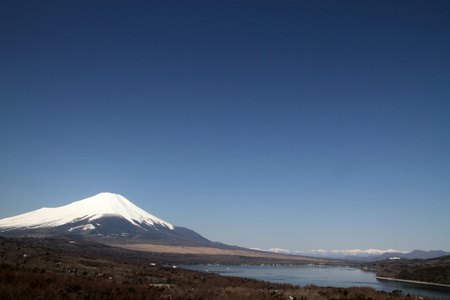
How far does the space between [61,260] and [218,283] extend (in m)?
23.2

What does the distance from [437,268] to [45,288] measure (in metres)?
106

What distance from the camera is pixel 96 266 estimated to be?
44.4 m

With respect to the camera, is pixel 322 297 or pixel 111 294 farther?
pixel 322 297

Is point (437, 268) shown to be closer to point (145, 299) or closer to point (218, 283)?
point (218, 283)

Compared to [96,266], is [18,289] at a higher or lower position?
higher

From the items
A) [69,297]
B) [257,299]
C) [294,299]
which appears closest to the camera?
[69,297]

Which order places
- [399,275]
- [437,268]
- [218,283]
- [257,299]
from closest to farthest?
[257,299], [218,283], [437,268], [399,275]

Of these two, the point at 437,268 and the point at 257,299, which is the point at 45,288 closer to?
the point at 257,299

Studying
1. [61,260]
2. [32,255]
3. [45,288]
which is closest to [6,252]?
[32,255]

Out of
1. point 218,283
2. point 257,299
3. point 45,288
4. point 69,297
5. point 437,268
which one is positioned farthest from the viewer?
point 437,268

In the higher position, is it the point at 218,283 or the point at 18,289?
the point at 18,289

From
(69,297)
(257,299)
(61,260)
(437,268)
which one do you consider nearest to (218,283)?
(257,299)

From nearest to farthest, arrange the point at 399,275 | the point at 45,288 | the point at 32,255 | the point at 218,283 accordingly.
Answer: the point at 45,288, the point at 218,283, the point at 32,255, the point at 399,275

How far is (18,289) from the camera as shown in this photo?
42.2ft
